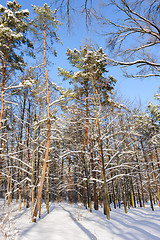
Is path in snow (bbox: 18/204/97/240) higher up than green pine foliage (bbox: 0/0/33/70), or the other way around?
green pine foliage (bbox: 0/0/33/70)

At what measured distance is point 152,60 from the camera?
13.9 feet

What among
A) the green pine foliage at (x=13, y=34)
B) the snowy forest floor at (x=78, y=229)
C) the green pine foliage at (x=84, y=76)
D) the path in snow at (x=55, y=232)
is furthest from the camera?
the green pine foliage at (x=84, y=76)

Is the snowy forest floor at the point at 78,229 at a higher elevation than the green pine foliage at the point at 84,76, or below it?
below

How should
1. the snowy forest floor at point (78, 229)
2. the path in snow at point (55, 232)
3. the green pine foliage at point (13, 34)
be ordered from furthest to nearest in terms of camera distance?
the green pine foliage at point (13, 34) → the path in snow at point (55, 232) → the snowy forest floor at point (78, 229)

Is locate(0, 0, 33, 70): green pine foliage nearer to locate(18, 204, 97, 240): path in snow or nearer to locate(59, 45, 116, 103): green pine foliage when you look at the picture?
locate(59, 45, 116, 103): green pine foliage

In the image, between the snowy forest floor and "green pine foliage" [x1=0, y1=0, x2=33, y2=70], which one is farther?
"green pine foliage" [x1=0, y1=0, x2=33, y2=70]

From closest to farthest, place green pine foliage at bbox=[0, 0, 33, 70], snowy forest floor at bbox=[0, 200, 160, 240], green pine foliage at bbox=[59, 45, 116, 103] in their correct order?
snowy forest floor at bbox=[0, 200, 160, 240], green pine foliage at bbox=[0, 0, 33, 70], green pine foliage at bbox=[59, 45, 116, 103]

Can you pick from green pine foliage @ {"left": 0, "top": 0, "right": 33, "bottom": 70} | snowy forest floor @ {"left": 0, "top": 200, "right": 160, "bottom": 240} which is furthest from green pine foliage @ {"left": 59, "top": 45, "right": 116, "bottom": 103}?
snowy forest floor @ {"left": 0, "top": 200, "right": 160, "bottom": 240}

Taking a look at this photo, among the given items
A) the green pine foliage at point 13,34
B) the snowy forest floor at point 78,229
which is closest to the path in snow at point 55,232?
the snowy forest floor at point 78,229

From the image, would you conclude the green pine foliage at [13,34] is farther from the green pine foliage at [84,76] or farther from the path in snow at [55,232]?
the path in snow at [55,232]

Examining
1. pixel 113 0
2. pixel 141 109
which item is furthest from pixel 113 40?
pixel 141 109

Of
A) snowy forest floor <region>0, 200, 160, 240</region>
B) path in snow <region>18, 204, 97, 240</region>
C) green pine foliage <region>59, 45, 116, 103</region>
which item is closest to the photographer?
snowy forest floor <region>0, 200, 160, 240</region>

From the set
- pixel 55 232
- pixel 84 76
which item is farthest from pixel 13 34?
pixel 55 232

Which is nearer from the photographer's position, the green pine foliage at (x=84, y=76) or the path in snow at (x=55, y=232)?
the path in snow at (x=55, y=232)
